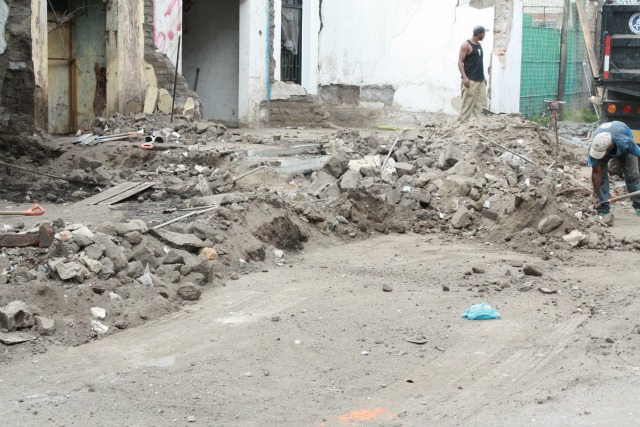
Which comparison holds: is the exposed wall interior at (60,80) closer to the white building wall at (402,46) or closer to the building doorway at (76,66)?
the building doorway at (76,66)

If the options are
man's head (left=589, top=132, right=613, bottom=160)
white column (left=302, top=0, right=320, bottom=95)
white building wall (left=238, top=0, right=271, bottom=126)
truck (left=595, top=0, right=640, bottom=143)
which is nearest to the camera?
man's head (left=589, top=132, right=613, bottom=160)

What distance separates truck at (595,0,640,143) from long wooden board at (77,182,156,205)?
6345mm

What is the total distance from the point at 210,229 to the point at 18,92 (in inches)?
224

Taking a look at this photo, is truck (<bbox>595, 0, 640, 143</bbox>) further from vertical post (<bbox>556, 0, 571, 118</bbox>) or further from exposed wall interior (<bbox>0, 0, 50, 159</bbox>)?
vertical post (<bbox>556, 0, 571, 118</bbox>)

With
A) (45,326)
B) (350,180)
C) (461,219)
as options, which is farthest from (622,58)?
(45,326)

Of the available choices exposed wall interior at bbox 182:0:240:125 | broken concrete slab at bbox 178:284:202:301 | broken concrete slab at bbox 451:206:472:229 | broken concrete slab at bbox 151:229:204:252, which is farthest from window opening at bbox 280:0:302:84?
→ broken concrete slab at bbox 178:284:202:301

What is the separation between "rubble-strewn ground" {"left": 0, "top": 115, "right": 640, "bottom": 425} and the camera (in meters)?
5.19

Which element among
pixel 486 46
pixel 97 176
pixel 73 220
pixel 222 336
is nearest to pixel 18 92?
pixel 97 176

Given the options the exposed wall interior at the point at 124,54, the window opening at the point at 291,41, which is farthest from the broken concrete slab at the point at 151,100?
the window opening at the point at 291,41

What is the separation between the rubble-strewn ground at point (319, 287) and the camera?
17.0 feet

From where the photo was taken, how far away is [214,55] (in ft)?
61.0

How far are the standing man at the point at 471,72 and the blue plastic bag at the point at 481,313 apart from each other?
27.3 feet

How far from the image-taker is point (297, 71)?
64.2 ft

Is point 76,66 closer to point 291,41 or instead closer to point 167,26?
point 167,26
